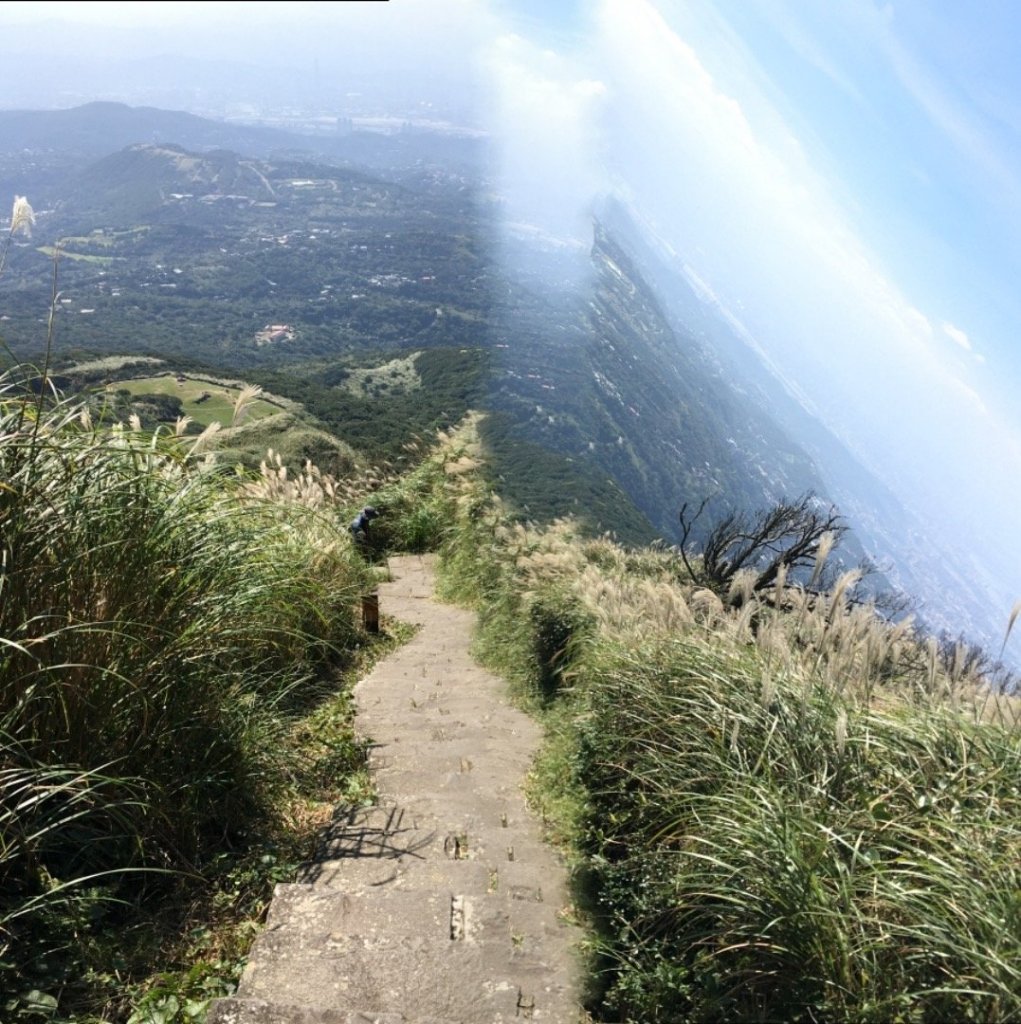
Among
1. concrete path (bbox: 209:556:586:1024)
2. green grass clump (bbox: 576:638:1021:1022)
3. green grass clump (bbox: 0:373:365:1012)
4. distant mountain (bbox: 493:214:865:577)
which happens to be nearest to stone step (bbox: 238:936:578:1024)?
concrete path (bbox: 209:556:586:1024)

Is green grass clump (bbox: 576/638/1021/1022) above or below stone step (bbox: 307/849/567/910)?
above

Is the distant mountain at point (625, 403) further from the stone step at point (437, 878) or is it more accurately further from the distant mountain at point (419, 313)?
the stone step at point (437, 878)

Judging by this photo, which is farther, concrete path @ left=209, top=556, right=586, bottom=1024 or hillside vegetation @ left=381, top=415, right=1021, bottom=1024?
concrete path @ left=209, top=556, right=586, bottom=1024

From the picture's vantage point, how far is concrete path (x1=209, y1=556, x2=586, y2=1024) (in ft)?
7.73

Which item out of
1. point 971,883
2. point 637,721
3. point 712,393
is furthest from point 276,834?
point 712,393

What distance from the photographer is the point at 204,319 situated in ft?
248

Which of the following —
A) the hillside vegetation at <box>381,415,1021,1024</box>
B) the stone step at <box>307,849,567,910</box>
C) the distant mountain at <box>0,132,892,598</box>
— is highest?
the hillside vegetation at <box>381,415,1021,1024</box>

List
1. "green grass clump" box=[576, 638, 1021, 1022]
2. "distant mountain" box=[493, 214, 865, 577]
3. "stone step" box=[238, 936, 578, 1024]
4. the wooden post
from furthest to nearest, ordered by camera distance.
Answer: "distant mountain" box=[493, 214, 865, 577]
the wooden post
"stone step" box=[238, 936, 578, 1024]
"green grass clump" box=[576, 638, 1021, 1022]

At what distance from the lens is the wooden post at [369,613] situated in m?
6.42

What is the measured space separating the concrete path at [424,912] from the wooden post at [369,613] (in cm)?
188

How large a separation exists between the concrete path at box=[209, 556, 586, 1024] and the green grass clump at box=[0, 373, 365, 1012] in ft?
1.52

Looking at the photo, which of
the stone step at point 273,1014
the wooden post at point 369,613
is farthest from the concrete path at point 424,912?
the wooden post at point 369,613

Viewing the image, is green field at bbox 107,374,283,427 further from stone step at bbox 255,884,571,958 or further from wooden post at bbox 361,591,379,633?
stone step at bbox 255,884,571,958

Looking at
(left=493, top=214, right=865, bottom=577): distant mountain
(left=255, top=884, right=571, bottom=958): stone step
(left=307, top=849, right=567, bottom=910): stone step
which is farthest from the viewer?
(left=493, top=214, right=865, bottom=577): distant mountain
